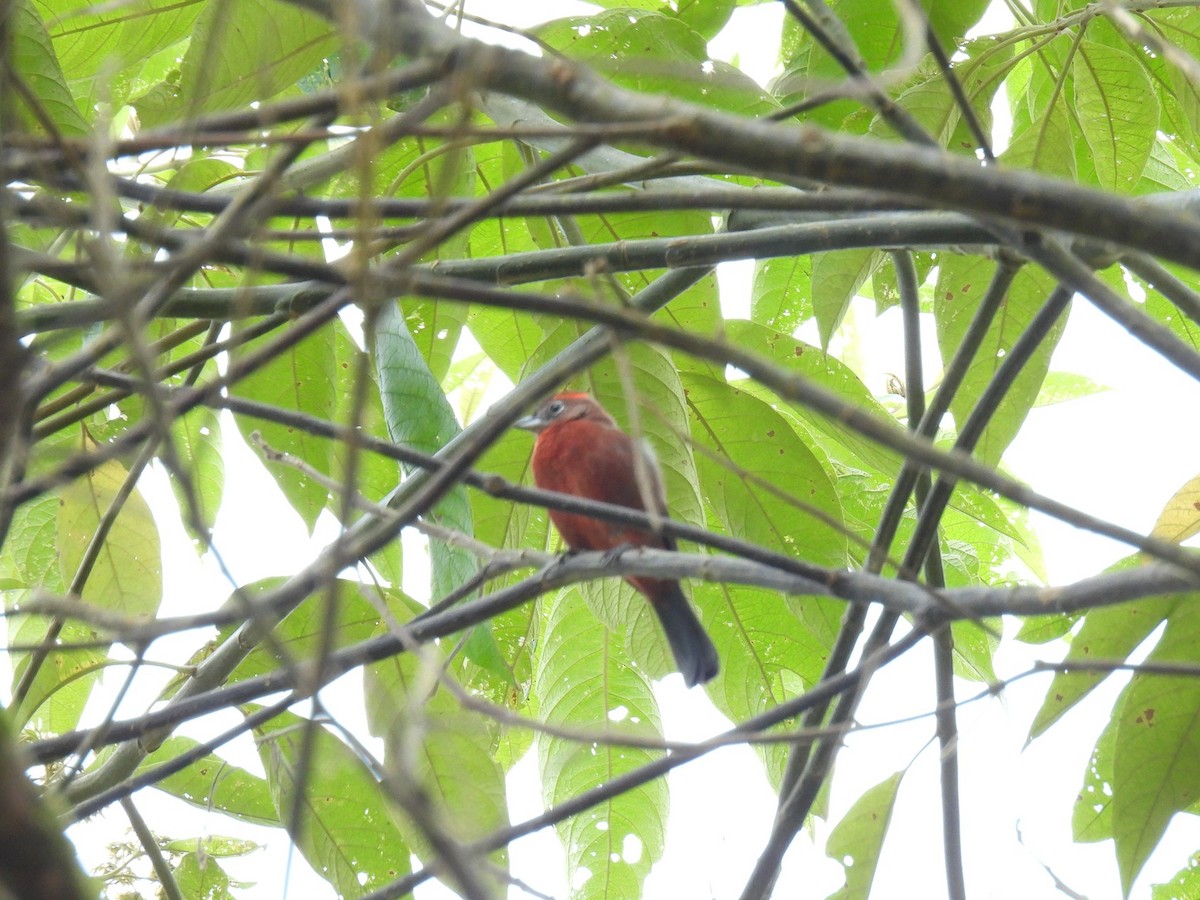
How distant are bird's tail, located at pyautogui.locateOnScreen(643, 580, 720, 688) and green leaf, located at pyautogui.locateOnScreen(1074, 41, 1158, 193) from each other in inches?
60.8

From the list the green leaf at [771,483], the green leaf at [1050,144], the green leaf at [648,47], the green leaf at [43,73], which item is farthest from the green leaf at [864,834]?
the green leaf at [43,73]

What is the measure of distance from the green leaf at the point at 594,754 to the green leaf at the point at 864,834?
2.67 feet

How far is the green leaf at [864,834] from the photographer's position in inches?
103

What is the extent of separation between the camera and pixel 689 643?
3592mm

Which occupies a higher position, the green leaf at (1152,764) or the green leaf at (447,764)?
the green leaf at (447,764)

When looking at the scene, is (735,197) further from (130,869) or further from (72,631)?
(72,631)

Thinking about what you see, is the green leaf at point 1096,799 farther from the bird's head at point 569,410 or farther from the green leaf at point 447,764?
the bird's head at point 569,410

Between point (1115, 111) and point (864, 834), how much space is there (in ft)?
5.78

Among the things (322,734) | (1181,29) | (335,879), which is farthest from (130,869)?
(1181,29)

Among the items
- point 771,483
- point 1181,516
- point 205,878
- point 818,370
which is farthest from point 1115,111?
point 205,878

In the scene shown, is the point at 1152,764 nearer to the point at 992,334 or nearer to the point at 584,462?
the point at 992,334

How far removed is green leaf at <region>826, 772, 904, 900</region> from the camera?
2.61 metres

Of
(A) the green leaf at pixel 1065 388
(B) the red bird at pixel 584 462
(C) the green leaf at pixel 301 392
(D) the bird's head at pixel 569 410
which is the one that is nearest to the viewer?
(C) the green leaf at pixel 301 392

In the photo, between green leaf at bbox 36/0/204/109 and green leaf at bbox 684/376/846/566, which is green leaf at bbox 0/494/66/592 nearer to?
green leaf at bbox 36/0/204/109
